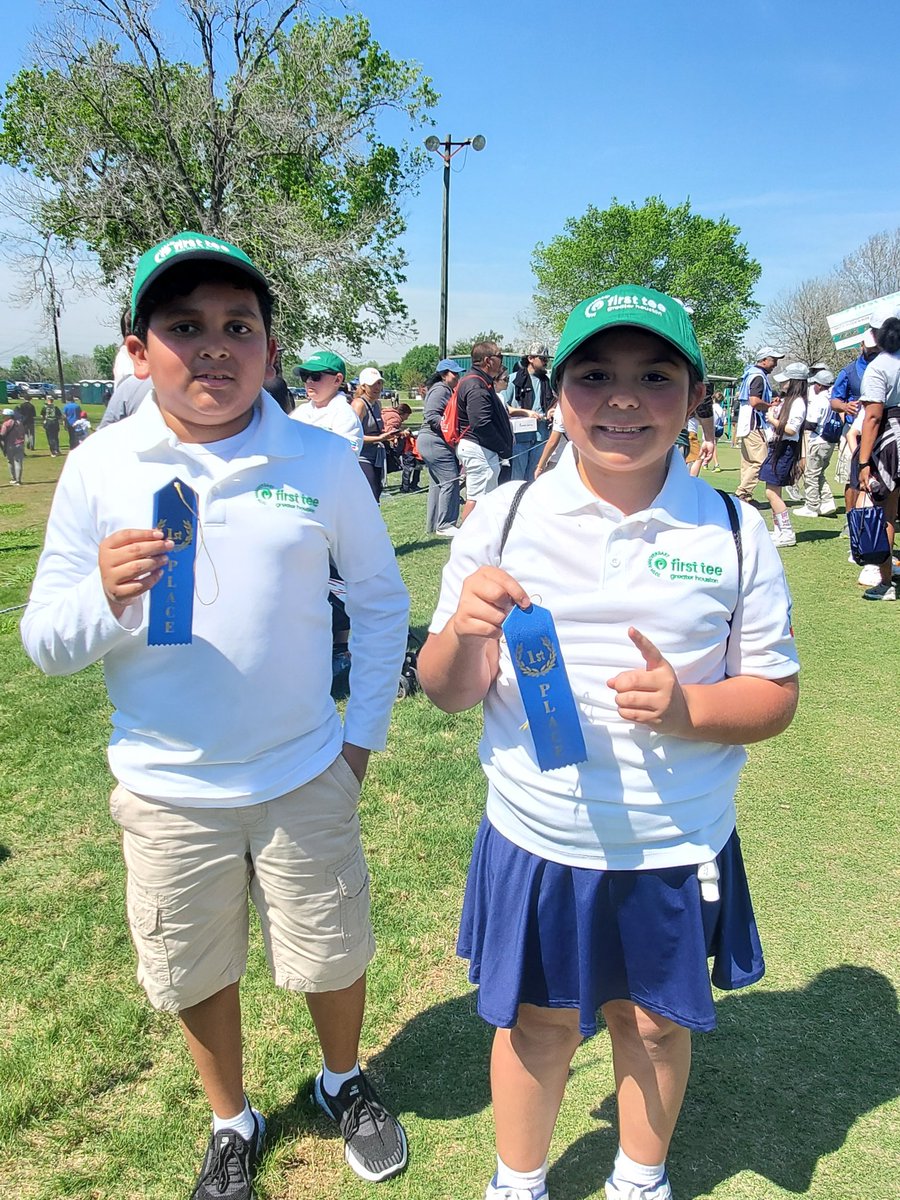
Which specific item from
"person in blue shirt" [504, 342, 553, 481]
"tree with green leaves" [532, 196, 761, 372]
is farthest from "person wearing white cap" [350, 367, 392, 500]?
"tree with green leaves" [532, 196, 761, 372]

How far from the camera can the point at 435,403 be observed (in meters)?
8.90

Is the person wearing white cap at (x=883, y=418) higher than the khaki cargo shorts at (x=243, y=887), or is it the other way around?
the person wearing white cap at (x=883, y=418)

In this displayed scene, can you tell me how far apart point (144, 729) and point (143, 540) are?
1.42 feet

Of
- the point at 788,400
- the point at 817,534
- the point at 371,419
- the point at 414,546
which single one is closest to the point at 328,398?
the point at 371,419

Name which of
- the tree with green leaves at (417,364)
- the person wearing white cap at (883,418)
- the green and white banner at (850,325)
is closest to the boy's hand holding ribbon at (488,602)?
the person wearing white cap at (883,418)

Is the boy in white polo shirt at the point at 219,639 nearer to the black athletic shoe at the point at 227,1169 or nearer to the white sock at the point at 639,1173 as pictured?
the black athletic shoe at the point at 227,1169

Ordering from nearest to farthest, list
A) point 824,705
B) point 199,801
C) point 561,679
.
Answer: point 561,679
point 199,801
point 824,705

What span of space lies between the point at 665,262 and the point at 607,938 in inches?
2697

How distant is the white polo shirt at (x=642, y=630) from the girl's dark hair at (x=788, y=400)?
7.28 metres

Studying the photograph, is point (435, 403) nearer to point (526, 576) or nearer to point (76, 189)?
point (526, 576)

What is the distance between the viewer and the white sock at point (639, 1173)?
1.66m

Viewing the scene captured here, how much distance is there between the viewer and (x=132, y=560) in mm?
1346

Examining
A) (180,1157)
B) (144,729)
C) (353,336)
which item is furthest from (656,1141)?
(353,336)

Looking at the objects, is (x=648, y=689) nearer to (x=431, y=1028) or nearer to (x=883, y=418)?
(x=431, y=1028)
